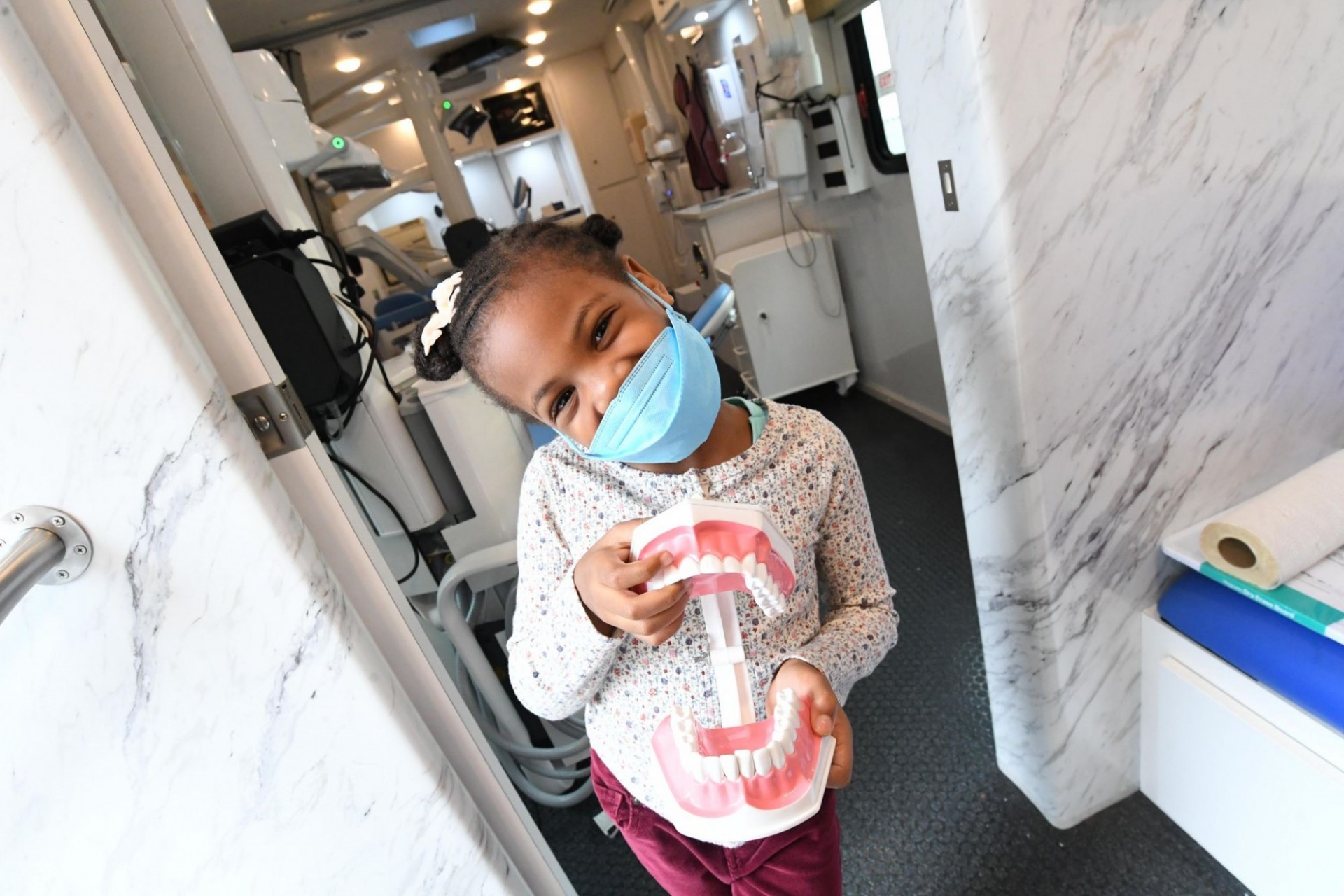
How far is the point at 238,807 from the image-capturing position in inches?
28.9

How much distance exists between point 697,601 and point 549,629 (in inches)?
6.7

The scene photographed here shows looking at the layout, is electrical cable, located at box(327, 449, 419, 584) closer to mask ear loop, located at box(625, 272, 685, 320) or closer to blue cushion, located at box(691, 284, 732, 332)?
blue cushion, located at box(691, 284, 732, 332)

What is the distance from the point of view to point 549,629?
2.49ft

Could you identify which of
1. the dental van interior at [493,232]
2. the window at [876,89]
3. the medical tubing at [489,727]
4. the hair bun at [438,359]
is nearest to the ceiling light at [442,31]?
the dental van interior at [493,232]

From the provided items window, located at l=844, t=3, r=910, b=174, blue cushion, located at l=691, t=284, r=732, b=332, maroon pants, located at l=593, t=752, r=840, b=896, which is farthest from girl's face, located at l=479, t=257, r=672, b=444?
window, located at l=844, t=3, r=910, b=174

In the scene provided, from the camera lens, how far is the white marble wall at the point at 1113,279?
35.2 inches

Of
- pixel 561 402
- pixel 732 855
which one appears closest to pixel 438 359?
pixel 561 402

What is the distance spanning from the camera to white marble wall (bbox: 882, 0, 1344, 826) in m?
0.89

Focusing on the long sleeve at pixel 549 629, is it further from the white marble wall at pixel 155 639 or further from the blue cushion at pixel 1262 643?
the blue cushion at pixel 1262 643

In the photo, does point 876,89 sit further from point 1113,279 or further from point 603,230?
point 603,230

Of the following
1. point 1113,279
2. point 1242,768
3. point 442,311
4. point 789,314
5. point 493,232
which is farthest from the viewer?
point 789,314

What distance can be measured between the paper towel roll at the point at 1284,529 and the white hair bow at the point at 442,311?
1.10 metres

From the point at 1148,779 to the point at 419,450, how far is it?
1.63 meters

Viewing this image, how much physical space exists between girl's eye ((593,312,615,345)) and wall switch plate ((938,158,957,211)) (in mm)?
567
